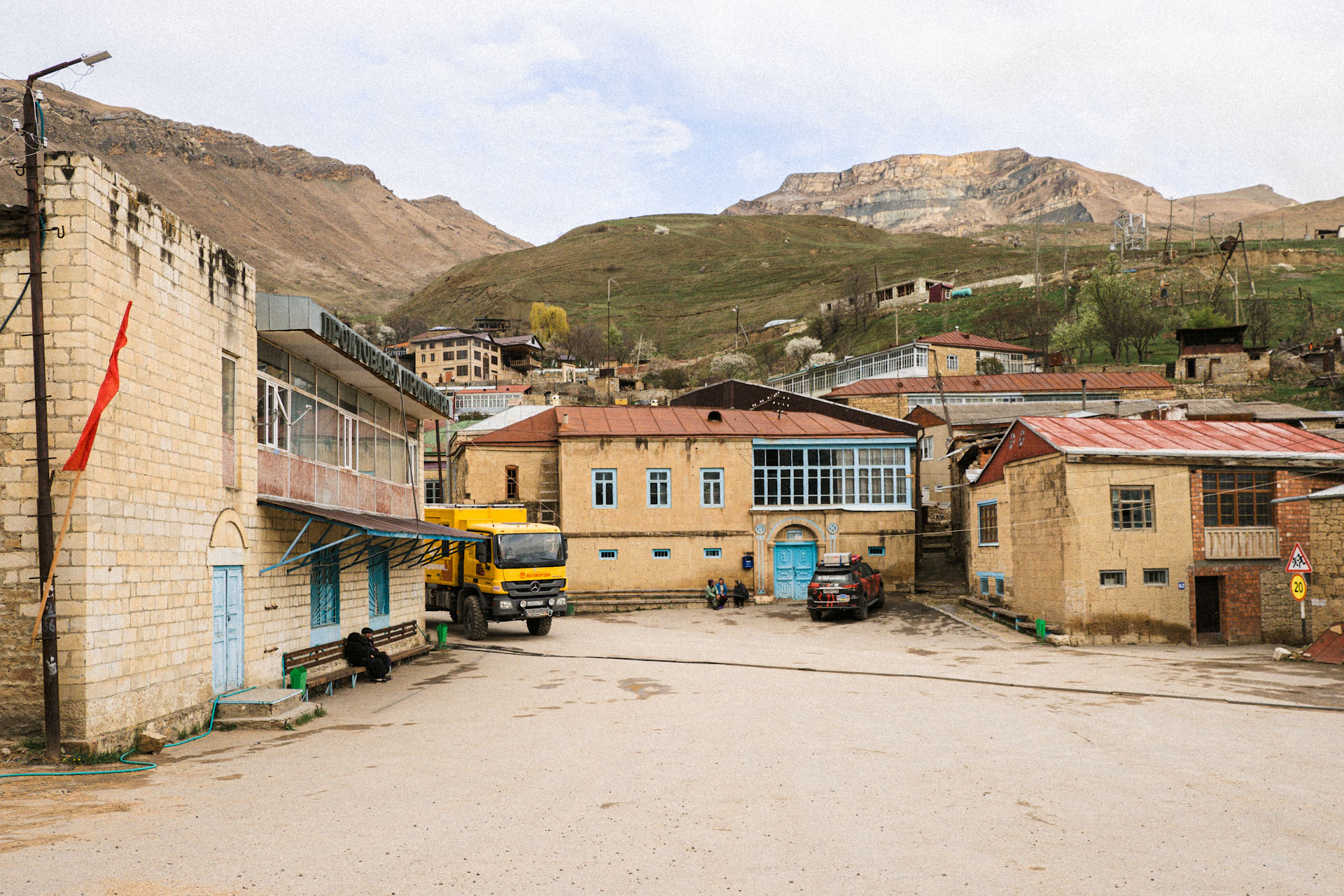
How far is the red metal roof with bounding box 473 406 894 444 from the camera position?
35031mm

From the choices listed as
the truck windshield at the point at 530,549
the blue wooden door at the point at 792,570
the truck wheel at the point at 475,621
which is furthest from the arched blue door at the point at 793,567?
the truck wheel at the point at 475,621

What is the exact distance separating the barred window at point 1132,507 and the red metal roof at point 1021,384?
29.0 meters

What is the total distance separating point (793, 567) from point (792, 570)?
12 centimetres

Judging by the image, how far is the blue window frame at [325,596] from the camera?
1636 cm

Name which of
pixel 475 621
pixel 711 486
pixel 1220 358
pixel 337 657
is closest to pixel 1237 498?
pixel 711 486

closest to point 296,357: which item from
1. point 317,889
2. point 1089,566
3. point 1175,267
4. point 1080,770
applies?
point 317,889

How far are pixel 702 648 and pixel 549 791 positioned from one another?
44.2ft

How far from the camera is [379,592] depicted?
20281 millimetres

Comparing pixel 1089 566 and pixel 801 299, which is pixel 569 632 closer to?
pixel 1089 566

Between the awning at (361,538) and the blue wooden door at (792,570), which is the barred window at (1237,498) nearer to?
the blue wooden door at (792,570)

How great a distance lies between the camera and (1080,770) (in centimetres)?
980

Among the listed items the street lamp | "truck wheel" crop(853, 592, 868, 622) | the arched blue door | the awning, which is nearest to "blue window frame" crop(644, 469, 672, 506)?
the arched blue door

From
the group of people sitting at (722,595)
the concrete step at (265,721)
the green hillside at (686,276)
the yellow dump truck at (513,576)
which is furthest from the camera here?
the green hillside at (686,276)

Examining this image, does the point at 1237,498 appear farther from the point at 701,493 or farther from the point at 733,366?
the point at 733,366
